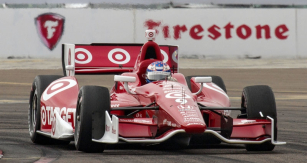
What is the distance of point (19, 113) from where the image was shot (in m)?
15.1

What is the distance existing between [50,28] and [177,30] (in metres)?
6.75

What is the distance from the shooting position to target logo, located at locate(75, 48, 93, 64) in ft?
41.4

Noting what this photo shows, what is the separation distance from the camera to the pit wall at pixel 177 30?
37000mm

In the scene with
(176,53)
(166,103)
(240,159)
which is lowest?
(240,159)

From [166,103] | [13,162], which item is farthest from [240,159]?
[13,162]

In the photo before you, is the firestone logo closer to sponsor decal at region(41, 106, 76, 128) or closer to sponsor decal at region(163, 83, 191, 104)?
sponsor decal at region(41, 106, 76, 128)

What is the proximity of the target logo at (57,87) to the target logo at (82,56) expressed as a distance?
193 cm

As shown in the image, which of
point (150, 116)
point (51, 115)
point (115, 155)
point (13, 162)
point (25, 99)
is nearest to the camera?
point (13, 162)

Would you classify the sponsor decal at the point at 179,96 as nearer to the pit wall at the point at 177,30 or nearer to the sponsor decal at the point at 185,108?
the sponsor decal at the point at 185,108

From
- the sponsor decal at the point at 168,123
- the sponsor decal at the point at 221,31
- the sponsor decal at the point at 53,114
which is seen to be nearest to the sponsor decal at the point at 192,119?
the sponsor decal at the point at 168,123

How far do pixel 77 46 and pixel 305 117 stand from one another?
5.10 metres

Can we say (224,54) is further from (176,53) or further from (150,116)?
(150,116)

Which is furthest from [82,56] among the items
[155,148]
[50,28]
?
[50,28]

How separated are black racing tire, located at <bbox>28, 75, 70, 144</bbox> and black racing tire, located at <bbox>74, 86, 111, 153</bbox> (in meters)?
1.81
